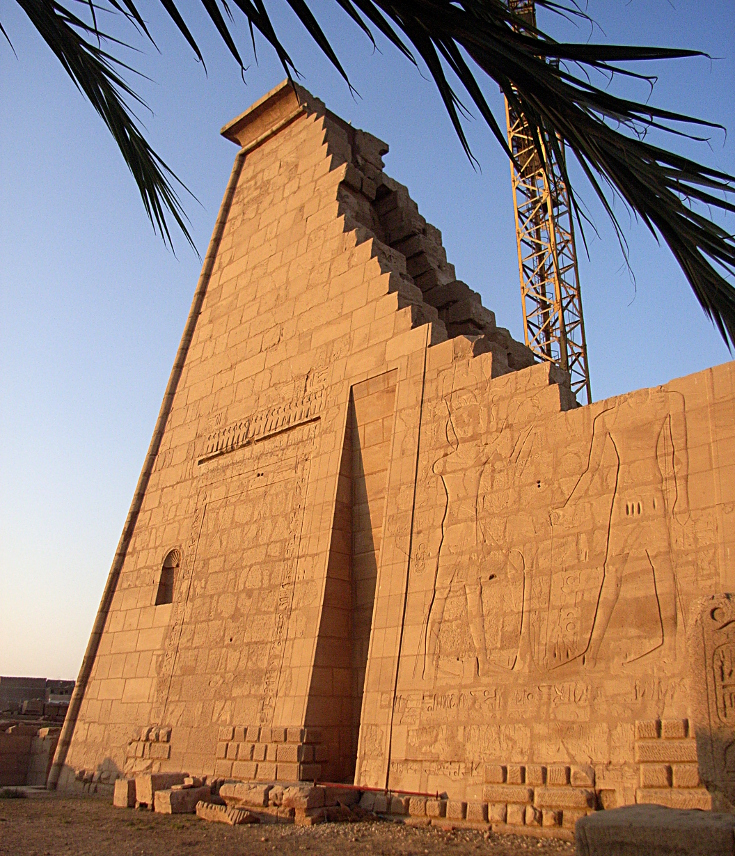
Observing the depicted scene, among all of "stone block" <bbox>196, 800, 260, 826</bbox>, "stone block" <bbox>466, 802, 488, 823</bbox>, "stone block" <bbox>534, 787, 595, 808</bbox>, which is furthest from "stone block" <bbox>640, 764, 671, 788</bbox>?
"stone block" <bbox>196, 800, 260, 826</bbox>

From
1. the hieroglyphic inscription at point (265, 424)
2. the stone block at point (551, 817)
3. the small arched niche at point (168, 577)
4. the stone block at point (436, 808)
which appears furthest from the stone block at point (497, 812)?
the small arched niche at point (168, 577)

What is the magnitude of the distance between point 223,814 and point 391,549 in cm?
244

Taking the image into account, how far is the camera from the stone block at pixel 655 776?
4676 mm

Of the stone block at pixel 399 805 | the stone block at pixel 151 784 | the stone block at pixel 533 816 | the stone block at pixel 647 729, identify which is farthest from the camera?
the stone block at pixel 151 784

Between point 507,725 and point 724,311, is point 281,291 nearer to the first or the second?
point 507,725

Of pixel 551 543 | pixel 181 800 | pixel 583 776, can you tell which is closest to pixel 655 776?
pixel 583 776

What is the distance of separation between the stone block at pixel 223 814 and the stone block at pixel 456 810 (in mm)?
1460

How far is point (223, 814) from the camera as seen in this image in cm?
614

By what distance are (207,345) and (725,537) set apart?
7.76 meters

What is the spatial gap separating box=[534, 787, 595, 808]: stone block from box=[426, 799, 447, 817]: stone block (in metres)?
0.74

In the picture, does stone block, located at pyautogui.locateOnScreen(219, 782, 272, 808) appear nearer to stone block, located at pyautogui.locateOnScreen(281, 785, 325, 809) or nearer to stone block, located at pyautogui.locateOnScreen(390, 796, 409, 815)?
stone block, located at pyautogui.locateOnScreen(281, 785, 325, 809)

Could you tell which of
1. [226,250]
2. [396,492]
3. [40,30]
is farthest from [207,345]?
[40,30]

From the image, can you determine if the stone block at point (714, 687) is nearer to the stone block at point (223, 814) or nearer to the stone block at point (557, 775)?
the stone block at point (557, 775)

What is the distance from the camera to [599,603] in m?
5.54
